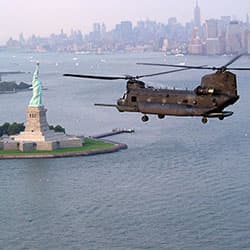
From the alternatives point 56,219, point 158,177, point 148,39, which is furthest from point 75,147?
point 148,39

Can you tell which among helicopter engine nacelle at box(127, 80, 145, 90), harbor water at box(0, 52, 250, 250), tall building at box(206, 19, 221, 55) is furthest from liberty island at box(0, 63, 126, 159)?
tall building at box(206, 19, 221, 55)

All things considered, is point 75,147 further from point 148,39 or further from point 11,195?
point 148,39

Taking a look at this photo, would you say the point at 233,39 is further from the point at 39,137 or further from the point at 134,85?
the point at 134,85

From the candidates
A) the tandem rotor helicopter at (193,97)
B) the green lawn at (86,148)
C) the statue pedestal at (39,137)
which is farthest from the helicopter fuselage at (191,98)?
the statue pedestal at (39,137)

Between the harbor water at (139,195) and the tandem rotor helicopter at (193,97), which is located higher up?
the tandem rotor helicopter at (193,97)

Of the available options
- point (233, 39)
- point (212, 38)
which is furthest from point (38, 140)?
point (212, 38)

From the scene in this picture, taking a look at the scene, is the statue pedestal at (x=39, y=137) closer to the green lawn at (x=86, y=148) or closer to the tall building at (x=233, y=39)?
the green lawn at (x=86, y=148)

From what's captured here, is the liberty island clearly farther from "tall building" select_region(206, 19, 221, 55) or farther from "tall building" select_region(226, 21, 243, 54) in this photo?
"tall building" select_region(206, 19, 221, 55)
